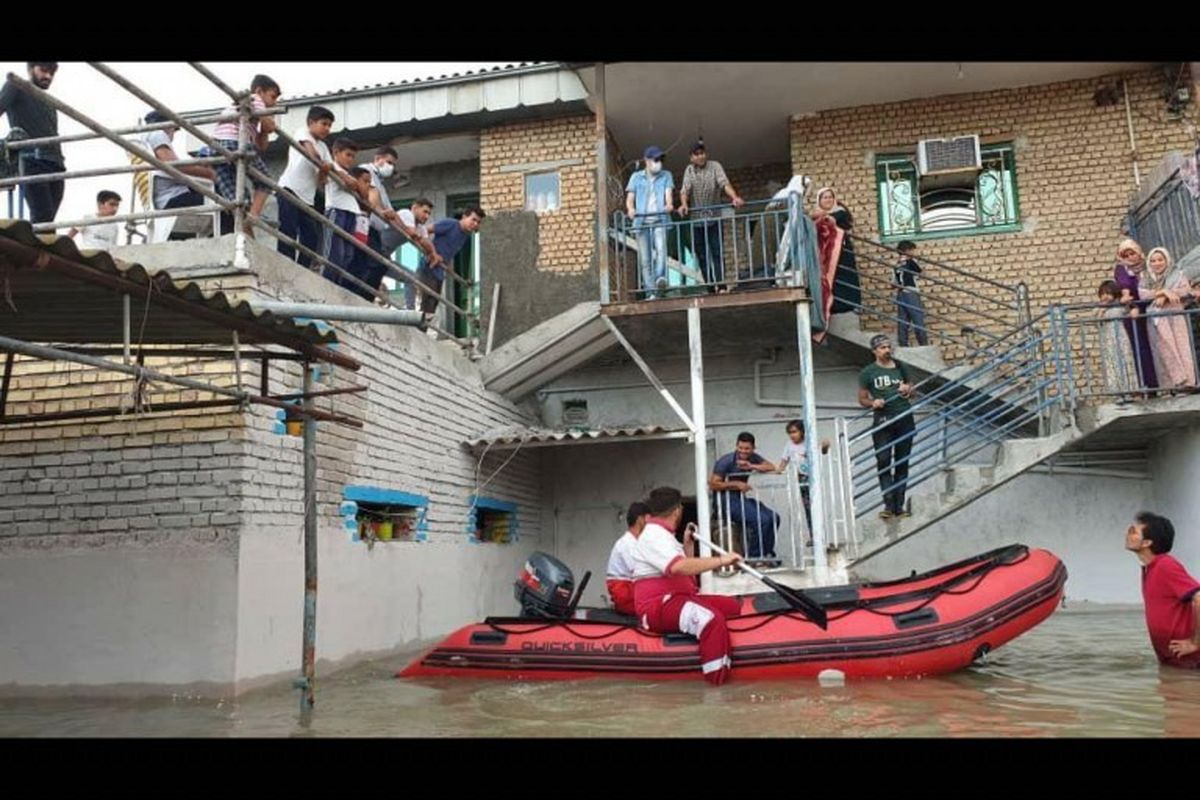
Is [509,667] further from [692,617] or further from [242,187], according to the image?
[242,187]

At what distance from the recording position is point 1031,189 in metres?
10.6

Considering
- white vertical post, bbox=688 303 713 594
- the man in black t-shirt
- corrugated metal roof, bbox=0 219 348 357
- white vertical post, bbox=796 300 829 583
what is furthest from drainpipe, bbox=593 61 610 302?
corrugated metal roof, bbox=0 219 348 357

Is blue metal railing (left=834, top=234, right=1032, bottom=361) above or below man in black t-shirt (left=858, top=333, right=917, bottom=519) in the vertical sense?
above

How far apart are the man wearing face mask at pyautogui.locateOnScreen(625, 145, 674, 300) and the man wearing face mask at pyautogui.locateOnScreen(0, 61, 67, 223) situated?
5.05m

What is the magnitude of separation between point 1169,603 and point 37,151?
7.98 metres

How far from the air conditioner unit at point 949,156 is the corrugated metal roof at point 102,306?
26.0 feet

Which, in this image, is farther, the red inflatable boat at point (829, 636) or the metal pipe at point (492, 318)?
the metal pipe at point (492, 318)

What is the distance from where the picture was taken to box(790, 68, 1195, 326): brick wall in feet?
34.1

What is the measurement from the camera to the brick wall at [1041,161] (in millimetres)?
10383

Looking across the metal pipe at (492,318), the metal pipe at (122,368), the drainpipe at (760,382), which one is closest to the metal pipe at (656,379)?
the metal pipe at (492,318)

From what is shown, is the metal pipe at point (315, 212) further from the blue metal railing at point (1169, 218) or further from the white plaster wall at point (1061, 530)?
the blue metal railing at point (1169, 218)

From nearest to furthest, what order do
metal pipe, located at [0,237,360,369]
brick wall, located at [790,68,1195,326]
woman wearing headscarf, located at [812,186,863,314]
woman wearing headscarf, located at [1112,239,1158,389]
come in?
metal pipe, located at [0,237,360,369]
woman wearing headscarf, located at [1112,239,1158,389]
woman wearing headscarf, located at [812,186,863,314]
brick wall, located at [790,68,1195,326]

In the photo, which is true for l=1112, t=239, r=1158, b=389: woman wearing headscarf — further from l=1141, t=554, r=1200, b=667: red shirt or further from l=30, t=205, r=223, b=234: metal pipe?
l=30, t=205, r=223, b=234: metal pipe

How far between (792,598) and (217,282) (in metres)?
4.35
